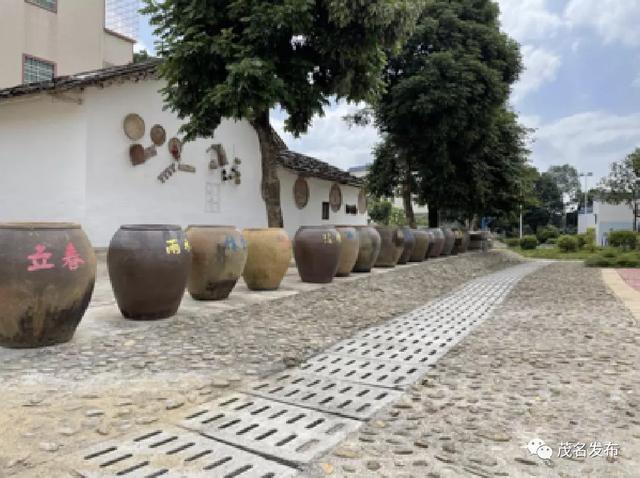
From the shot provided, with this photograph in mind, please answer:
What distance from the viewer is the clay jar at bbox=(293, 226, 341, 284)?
8484 mm

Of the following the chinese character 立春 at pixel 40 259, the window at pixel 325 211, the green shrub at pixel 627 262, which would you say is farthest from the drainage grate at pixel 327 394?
the green shrub at pixel 627 262

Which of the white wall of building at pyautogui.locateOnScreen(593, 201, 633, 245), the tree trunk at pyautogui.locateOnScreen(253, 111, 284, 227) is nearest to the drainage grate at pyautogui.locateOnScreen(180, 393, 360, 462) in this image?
the tree trunk at pyautogui.locateOnScreen(253, 111, 284, 227)

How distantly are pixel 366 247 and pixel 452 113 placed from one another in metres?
7.17

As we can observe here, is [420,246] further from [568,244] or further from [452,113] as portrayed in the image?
[568,244]

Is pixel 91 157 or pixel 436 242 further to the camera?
pixel 436 242

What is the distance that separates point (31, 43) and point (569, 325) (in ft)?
51.0

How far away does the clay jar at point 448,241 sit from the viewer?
54.0 ft

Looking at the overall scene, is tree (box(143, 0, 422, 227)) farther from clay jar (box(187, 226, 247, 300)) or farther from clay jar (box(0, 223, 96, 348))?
clay jar (box(0, 223, 96, 348))

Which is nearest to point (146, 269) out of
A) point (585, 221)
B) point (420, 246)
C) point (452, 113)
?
point (420, 246)

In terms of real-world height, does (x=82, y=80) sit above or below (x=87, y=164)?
above

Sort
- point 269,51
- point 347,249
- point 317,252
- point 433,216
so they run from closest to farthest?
1. point 317,252
2. point 269,51
3. point 347,249
4. point 433,216

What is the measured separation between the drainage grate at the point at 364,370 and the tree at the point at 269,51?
5226mm

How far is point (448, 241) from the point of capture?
1656cm

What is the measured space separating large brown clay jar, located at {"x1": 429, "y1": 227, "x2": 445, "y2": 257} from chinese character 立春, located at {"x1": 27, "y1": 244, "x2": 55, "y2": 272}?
1214 centimetres
